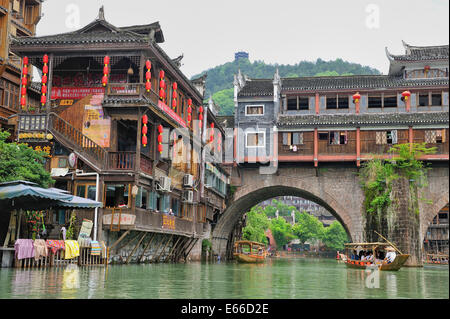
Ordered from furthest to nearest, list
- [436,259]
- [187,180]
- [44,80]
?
[436,259] → [187,180] → [44,80]

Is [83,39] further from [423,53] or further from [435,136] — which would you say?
[423,53]

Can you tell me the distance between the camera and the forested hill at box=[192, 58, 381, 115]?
99.3m

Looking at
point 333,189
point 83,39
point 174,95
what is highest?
point 83,39

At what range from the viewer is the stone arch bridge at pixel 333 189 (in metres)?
33.3

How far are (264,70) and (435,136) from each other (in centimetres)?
8275

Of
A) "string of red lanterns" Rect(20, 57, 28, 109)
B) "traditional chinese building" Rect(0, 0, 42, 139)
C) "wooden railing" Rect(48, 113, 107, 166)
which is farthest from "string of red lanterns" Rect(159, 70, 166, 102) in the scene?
"traditional chinese building" Rect(0, 0, 42, 139)

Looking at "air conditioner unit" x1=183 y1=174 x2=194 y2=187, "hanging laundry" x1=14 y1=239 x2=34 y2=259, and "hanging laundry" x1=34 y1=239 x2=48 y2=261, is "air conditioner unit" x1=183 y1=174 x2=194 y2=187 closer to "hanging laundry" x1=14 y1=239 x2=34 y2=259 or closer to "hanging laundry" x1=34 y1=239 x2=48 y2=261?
"hanging laundry" x1=34 y1=239 x2=48 y2=261

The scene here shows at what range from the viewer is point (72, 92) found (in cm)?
2355

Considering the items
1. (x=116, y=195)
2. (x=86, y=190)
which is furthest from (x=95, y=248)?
(x=116, y=195)

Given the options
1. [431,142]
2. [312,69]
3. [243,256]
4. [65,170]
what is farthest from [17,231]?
[312,69]

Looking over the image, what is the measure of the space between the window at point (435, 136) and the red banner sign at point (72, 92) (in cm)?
1978

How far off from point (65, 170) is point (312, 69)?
89433mm

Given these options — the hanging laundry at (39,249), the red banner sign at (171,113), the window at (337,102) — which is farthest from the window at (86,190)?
the window at (337,102)
